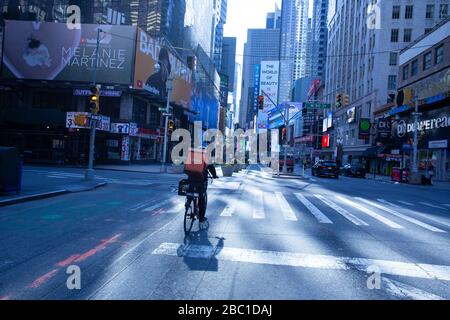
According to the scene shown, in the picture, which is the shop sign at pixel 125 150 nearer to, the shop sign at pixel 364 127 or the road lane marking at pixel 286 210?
the road lane marking at pixel 286 210

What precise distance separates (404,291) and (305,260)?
1.68 metres

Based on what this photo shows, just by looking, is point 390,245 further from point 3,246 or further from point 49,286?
point 3,246

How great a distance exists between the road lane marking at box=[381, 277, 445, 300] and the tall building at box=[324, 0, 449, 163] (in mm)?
49892

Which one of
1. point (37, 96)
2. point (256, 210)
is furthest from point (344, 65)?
point (256, 210)

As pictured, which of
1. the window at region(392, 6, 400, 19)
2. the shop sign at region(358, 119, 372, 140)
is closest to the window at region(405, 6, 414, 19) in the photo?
the window at region(392, 6, 400, 19)

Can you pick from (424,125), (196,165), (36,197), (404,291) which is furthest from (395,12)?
(404,291)

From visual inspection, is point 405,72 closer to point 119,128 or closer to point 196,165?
point 119,128

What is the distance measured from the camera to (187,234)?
802cm

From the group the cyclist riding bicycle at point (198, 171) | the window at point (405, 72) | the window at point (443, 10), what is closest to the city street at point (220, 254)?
the cyclist riding bicycle at point (198, 171)

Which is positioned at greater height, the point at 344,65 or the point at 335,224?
the point at 344,65

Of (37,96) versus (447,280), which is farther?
(37,96)

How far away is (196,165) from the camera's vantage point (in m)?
8.74

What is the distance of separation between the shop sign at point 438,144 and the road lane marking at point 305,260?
1373 inches

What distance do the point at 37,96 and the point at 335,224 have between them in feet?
134
